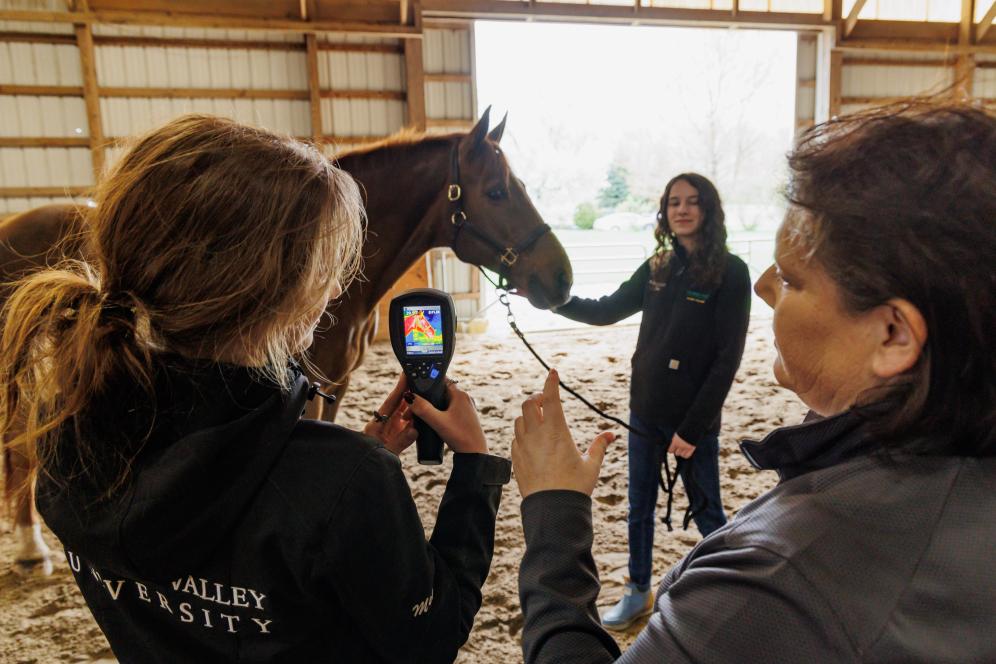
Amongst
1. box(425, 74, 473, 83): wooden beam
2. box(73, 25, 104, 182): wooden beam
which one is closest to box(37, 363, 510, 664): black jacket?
box(73, 25, 104, 182): wooden beam

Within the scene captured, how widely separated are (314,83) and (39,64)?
255 cm

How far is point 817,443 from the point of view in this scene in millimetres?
543

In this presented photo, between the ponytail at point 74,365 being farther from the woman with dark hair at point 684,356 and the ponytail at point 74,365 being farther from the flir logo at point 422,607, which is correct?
the woman with dark hair at point 684,356

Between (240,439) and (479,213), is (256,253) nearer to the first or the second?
(240,439)

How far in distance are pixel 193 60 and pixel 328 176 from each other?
6.91m

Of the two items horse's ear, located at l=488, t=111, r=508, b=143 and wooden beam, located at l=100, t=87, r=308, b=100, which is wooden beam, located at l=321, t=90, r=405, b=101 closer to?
wooden beam, located at l=100, t=87, r=308, b=100

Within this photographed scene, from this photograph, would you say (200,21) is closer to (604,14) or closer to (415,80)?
(415,80)

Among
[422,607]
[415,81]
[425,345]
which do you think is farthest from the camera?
[415,81]

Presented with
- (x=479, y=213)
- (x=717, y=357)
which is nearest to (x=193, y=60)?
(x=479, y=213)

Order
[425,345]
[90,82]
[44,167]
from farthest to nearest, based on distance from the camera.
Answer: [44,167]
[90,82]
[425,345]

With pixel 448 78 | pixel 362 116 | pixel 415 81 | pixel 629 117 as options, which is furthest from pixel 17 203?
pixel 629 117

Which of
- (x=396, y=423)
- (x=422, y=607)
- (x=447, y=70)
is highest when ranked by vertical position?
(x=447, y=70)

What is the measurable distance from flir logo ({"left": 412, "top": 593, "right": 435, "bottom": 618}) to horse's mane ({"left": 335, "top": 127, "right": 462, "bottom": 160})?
1.95 metres

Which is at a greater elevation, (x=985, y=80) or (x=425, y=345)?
Result: (x=985, y=80)
